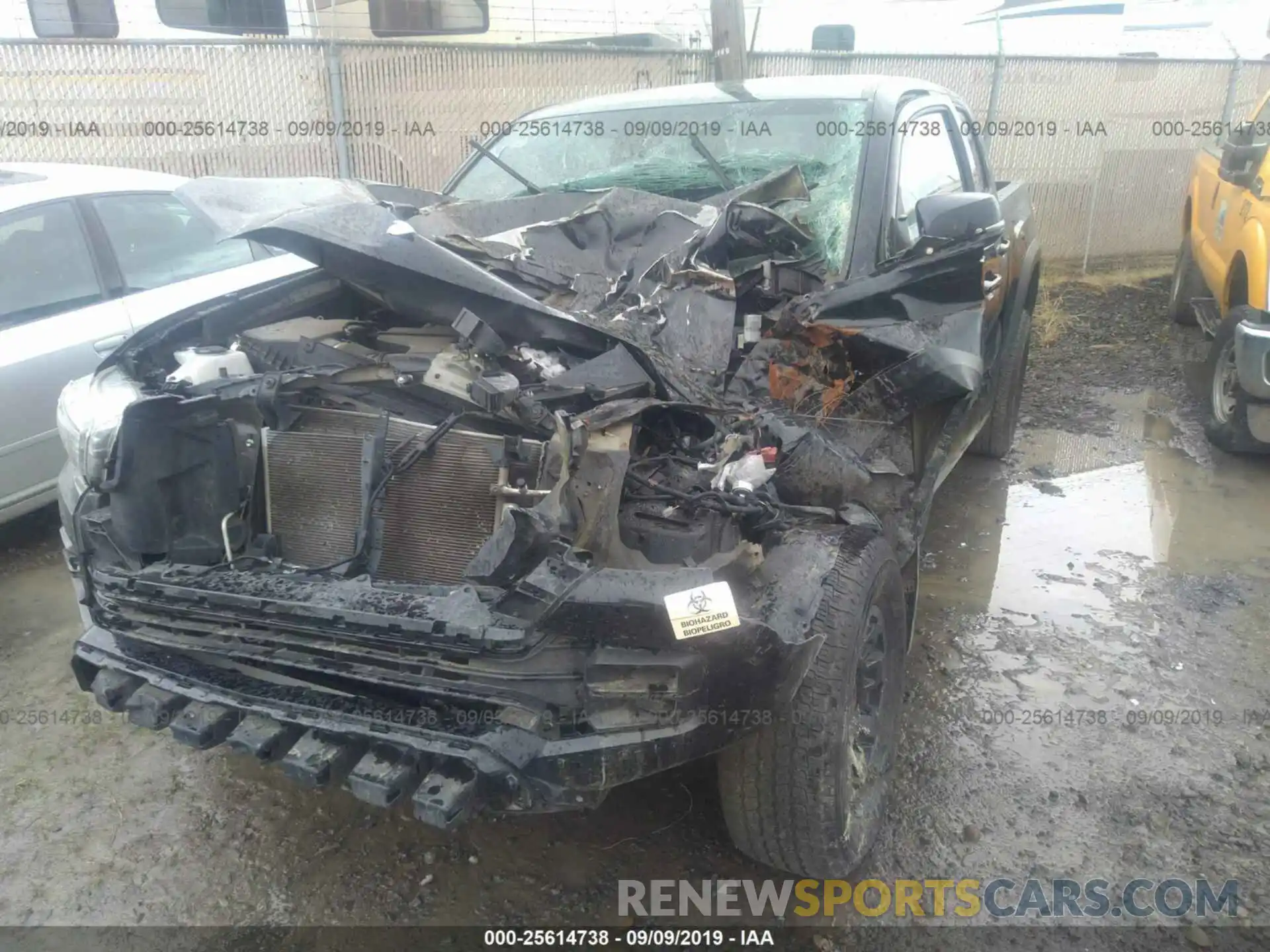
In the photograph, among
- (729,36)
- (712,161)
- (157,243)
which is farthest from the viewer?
(729,36)

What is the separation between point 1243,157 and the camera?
565cm

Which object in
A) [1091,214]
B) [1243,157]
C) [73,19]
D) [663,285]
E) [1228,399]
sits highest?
[73,19]

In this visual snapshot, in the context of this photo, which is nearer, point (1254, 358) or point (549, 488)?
point (549, 488)

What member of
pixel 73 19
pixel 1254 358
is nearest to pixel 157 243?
pixel 73 19

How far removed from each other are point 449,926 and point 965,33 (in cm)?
1080

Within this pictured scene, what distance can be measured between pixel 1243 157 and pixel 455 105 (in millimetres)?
5830

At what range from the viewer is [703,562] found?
83.8 inches

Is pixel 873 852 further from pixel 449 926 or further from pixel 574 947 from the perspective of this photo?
pixel 449 926

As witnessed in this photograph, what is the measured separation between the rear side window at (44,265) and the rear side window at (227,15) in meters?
3.57

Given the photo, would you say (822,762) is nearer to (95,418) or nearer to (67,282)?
(95,418)

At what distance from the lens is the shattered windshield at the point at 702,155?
130 inches

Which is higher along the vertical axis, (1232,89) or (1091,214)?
(1232,89)

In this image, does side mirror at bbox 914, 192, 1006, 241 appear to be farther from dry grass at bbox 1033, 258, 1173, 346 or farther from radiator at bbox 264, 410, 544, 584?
dry grass at bbox 1033, 258, 1173, 346

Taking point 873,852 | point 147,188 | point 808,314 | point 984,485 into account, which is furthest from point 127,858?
point 984,485
